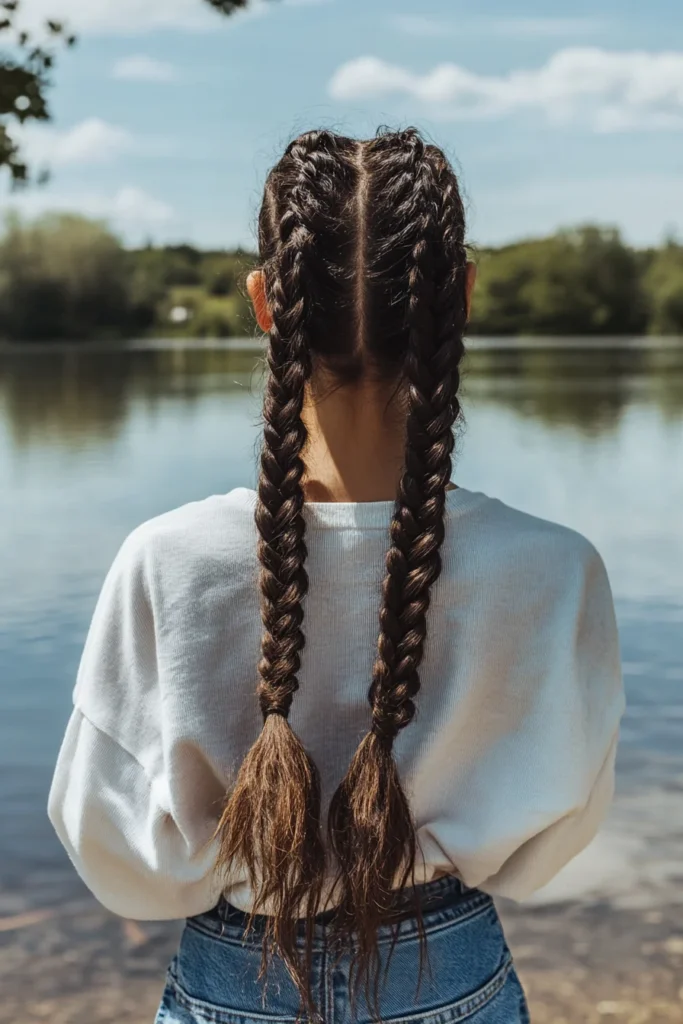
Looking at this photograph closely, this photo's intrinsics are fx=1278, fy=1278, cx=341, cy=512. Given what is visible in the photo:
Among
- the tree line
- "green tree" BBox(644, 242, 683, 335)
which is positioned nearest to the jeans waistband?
the tree line

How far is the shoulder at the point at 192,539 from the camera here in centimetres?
141

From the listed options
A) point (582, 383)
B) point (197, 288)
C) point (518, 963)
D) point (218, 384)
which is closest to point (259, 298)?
point (518, 963)

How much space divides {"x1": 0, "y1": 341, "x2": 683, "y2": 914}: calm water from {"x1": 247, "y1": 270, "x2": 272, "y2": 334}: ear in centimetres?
15

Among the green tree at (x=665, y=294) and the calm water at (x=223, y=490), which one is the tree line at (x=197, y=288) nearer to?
the green tree at (x=665, y=294)

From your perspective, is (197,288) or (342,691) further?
(197,288)

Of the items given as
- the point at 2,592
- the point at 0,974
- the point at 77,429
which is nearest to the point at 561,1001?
the point at 0,974

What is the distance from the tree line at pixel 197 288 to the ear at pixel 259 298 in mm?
42812

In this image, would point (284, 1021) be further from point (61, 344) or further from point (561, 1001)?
point (61, 344)

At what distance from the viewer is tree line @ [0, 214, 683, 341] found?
4966cm

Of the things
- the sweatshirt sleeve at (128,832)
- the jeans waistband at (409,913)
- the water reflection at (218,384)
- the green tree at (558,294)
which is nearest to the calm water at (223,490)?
the water reflection at (218,384)

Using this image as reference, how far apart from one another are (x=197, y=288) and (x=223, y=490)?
35835 mm

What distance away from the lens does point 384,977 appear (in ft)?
4.65

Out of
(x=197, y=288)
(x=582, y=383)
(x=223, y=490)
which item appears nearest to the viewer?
(x=223, y=490)

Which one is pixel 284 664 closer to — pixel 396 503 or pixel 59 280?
pixel 396 503
